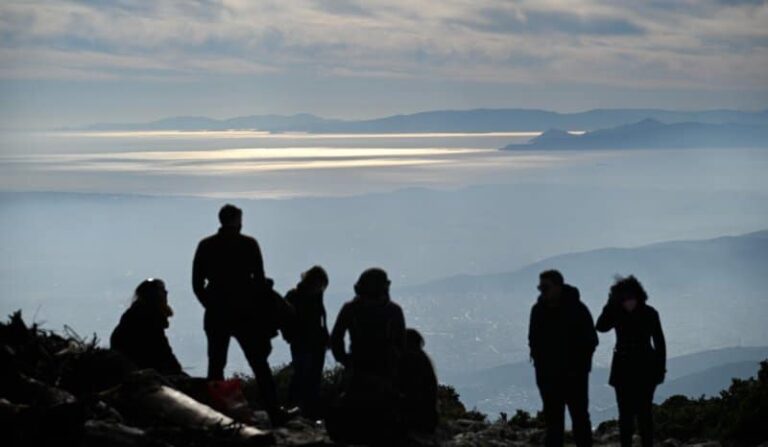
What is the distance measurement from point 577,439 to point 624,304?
152 cm

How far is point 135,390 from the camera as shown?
38.7 ft

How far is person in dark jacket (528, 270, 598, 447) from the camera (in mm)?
11656

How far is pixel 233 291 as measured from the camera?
12.3 metres

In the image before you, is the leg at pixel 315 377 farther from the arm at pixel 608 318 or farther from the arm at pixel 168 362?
the arm at pixel 608 318

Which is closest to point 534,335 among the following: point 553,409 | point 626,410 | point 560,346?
point 560,346

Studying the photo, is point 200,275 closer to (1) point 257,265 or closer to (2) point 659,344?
(1) point 257,265

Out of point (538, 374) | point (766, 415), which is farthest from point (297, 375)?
point (766, 415)

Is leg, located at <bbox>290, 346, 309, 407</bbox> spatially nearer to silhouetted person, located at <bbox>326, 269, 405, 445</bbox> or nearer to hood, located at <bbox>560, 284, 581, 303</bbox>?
silhouetted person, located at <bbox>326, 269, 405, 445</bbox>

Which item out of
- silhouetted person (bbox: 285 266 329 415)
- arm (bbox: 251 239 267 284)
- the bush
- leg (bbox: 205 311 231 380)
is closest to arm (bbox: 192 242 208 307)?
leg (bbox: 205 311 231 380)

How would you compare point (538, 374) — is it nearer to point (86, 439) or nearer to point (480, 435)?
point (480, 435)

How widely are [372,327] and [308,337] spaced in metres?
2.89

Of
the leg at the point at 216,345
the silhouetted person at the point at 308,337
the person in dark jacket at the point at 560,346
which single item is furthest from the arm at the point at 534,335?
the leg at the point at 216,345

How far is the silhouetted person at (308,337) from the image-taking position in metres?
13.6

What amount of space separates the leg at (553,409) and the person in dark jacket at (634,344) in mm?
776
